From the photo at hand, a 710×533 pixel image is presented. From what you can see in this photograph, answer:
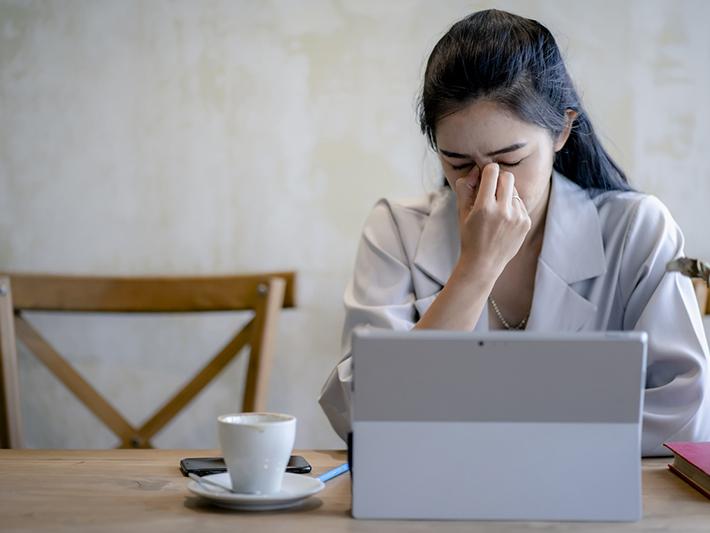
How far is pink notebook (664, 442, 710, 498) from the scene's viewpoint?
95cm

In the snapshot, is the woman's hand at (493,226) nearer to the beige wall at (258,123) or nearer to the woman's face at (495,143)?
the woman's face at (495,143)

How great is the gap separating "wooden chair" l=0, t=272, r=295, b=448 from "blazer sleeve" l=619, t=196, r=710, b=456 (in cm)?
78

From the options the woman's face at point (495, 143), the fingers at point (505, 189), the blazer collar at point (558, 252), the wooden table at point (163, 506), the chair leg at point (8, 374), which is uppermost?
the woman's face at point (495, 143)

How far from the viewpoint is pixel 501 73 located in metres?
1.47

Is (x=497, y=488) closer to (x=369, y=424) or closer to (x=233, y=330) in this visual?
(x=369, y=424)

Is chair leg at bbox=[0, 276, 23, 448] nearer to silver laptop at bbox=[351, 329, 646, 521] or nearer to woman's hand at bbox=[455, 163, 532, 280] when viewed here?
woman's hand at bbox=[455, 163, 532, 280]

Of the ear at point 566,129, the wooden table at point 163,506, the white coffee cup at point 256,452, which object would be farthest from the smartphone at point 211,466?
the ear at point 566,129

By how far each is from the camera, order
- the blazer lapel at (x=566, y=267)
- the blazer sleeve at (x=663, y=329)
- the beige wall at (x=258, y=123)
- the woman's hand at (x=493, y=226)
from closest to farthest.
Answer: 1. the blazer sleeve at (x=663, y=329)
2. the woman's hand at (x=493, y=226)
3. the blazer lapel at (x=566, y=267)
4. the beige wall at (x=258, y=123)

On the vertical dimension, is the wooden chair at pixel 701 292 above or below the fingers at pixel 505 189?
below

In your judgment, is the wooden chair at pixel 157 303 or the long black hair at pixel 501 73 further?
the wooden chair at pixel 157 303

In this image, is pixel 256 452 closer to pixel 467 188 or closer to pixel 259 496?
pixel 259 496

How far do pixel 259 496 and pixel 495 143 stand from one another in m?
0.76

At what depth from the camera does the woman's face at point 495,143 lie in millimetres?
1435

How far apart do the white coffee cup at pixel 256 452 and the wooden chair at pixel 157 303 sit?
3.74 feet
